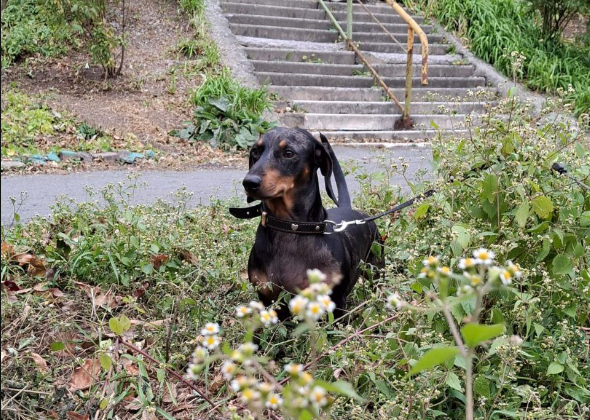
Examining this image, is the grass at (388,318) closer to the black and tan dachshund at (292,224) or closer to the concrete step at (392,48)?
the black and tan dachshund at (292,224)

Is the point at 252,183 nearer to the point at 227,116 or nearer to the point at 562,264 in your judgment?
the point at 562,264

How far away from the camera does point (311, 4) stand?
13664 mm

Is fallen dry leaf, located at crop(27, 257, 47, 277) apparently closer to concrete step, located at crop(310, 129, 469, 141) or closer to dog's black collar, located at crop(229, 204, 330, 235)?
dog's black collar, located at crop(229, 204, 330, 235)

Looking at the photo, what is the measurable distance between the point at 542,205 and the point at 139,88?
8116 millimetres

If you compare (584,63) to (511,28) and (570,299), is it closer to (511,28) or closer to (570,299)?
(511,28)

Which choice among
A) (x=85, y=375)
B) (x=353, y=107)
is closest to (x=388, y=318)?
(x=85, y=375)

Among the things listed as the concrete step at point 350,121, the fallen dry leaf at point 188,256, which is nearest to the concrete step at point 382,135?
the concrete step at point 350,121

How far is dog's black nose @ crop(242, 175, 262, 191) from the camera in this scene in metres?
2.86

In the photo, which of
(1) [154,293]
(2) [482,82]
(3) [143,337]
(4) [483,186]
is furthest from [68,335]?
(2) [482,82]

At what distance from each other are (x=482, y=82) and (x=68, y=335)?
10.8 m

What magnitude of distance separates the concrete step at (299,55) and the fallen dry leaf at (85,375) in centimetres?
914

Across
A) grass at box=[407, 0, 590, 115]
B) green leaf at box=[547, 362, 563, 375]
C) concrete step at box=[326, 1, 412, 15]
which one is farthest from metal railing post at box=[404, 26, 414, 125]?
green leaf at box=[547, 362, 563, 375]

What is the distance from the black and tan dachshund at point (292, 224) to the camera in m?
3.04

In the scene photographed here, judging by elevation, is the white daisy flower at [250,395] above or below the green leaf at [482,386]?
above
